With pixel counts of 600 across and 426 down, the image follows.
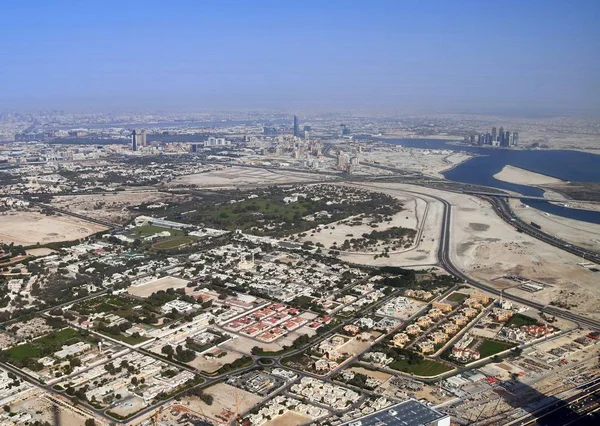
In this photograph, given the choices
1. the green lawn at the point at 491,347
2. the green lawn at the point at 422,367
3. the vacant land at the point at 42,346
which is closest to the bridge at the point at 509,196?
the green lawn at the point at 491,347

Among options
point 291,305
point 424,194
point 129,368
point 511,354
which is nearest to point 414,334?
point 511,354

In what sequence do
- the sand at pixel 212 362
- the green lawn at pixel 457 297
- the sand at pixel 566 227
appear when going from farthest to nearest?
the sand at pixel 566 227, the green lawn at pixel 457 297, the sand at pixel 212 362

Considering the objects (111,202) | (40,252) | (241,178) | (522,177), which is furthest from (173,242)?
(522,177)

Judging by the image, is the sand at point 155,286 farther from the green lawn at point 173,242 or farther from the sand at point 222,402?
the sand at point 222,402

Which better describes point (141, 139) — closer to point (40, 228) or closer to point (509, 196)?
point (40, 228)

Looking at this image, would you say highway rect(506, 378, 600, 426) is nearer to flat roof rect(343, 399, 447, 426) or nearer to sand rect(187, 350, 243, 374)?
flat roof rect(343, 399, 447, 426)

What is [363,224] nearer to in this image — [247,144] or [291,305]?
[291,305]
